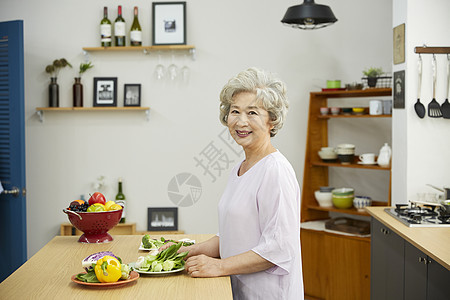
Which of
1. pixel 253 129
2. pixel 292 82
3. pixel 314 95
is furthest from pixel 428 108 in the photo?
pixel 253 129

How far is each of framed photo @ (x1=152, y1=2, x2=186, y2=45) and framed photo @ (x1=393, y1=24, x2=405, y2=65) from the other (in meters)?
1.89

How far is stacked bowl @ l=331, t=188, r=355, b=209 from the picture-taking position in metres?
4.57

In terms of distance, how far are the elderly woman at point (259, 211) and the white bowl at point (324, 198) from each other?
8.53 ft

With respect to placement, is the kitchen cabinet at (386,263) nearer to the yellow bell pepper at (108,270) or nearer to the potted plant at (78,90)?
the yellow bell pepper at (108,270)

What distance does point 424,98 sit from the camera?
12.5 ft

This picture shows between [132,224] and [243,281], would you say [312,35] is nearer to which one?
[132,224]

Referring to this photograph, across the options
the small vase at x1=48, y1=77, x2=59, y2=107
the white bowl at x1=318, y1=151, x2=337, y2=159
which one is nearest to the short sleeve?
the white bowl at x1=318, y1=151, x2=337, y2=159

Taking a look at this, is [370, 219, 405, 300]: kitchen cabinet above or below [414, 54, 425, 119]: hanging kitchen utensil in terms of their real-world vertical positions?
below

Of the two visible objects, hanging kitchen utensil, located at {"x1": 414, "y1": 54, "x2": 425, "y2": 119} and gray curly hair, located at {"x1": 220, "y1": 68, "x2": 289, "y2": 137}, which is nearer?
gray curly hair, located at {"x1": 220, "y1": 68, "x2": 289, "y2": 137}

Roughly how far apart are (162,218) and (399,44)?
100 inches

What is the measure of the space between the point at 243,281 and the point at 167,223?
3005 millimetres

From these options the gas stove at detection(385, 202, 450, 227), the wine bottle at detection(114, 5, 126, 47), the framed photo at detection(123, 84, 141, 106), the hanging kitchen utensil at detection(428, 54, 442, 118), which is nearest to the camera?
the gas stove at detection(385, 202, 450, 227)

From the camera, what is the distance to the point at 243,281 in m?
2.10

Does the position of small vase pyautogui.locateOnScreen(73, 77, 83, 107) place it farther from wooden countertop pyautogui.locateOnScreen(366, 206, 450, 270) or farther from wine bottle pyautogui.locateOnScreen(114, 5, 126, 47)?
wooden countertop pyautogui.locateOnScreen(366, 206, 450, 270)
